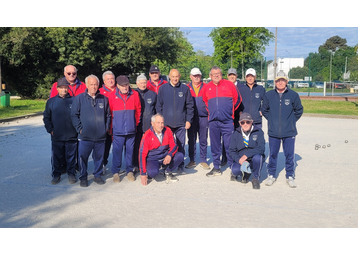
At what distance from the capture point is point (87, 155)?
652 centimetres

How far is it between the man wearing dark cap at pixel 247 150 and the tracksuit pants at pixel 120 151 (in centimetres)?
192

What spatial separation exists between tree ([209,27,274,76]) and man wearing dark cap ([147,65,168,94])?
4664 centimetres

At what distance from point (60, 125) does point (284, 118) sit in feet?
13.5

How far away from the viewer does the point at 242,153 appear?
6625mm

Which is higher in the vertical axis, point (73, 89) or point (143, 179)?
point (73, 89)

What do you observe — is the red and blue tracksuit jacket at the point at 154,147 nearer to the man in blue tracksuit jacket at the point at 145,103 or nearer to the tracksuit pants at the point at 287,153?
the man in blue tracksuit jacket at the point at 145,103

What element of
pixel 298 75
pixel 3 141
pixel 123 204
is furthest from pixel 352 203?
pixel 298 75

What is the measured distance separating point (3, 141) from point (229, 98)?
718cm

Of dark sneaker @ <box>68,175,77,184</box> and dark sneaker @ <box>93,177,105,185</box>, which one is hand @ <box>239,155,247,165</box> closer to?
dark sneaker @ <box>93,177,105,185</box>

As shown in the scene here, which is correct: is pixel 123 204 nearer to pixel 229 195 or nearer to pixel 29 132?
pixel 229 195

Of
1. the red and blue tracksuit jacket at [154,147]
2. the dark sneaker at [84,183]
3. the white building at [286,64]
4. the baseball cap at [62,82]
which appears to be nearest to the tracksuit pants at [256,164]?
the red and blue tracksuit jacket at [154,147]

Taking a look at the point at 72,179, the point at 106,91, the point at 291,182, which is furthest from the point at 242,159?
the point at 72,179

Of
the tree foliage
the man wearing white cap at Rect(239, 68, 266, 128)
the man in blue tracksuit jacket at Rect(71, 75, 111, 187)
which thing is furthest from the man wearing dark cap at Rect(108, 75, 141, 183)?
the tree foliage

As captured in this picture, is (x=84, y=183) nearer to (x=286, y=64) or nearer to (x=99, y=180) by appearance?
(x=99, y=180)
